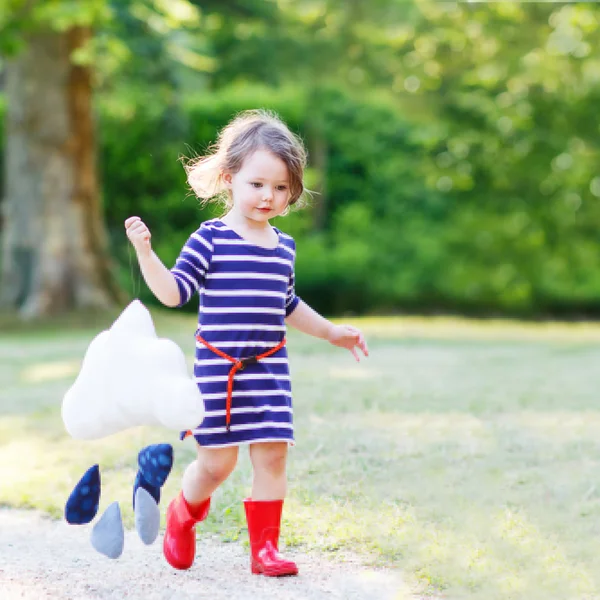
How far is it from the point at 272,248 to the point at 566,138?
14968 millimetres

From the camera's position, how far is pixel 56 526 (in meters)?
3.96

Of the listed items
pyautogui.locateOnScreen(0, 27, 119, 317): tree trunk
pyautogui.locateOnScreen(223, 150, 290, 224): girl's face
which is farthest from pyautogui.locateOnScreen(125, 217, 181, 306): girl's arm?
pyautogui.locateOnScreen(0, 27, 119, 317): tree trunk

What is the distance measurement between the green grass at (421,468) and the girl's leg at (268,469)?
1.32 feet

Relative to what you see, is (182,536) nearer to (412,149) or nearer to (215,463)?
(215,463)

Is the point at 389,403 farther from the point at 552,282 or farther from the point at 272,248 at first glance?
the point at 552,282

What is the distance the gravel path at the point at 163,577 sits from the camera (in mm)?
2990

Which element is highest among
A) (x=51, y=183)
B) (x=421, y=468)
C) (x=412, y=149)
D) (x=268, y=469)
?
(x=412, y=149)

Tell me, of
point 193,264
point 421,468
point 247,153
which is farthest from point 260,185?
point 421,468

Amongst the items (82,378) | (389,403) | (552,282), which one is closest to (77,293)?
(389,403)

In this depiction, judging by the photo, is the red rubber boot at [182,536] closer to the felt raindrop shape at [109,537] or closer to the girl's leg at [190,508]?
the girl's leg at [190,508]

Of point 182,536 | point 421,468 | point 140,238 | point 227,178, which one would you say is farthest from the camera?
point 421,468

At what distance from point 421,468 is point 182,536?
168cm

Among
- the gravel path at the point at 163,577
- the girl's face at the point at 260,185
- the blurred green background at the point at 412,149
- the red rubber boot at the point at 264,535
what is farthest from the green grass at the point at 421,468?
the blurred green background at the point at 412,149

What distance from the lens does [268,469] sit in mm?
3164
